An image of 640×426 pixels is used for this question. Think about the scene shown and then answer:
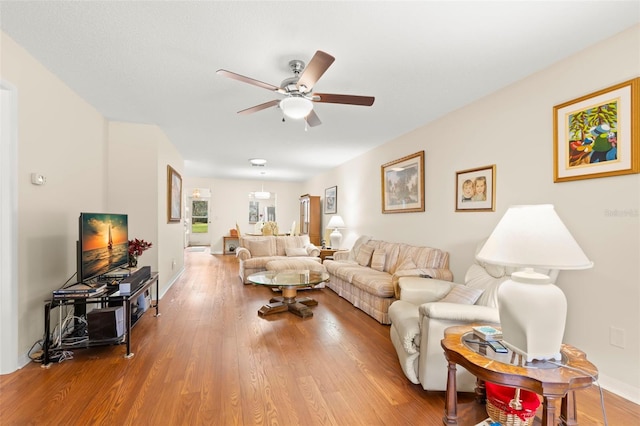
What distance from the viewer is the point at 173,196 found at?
5121 millimetres

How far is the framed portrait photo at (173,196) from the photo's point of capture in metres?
4.85

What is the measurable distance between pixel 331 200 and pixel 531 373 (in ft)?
21.2

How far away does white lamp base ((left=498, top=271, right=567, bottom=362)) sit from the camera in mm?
1373

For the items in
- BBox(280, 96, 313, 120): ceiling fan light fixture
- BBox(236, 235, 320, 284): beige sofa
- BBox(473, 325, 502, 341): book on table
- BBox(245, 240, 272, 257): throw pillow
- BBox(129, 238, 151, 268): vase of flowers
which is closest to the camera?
BBox(473, 325, 502, 341): book on table

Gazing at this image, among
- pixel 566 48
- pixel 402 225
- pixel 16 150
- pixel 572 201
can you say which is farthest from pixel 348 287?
pixel 16 150

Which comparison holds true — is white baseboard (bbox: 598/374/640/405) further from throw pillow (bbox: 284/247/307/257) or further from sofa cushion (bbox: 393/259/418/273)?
throw pillow (bbox: 284/247/307/257)

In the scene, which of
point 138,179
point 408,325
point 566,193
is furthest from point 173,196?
point 566,193

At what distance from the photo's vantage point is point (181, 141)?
5.08m

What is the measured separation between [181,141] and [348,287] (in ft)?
12.2

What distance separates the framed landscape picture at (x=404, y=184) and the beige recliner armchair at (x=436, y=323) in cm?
188

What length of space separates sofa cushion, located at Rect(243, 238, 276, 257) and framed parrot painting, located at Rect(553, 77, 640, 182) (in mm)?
4825

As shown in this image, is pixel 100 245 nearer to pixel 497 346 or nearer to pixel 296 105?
pixel 296 105

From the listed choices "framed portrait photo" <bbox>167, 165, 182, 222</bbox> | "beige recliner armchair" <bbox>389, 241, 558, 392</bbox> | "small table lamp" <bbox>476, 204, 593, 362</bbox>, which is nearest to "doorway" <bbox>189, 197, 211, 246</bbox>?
"framed portrait photo" <bbox>167, 165, 182, 222</bbox>

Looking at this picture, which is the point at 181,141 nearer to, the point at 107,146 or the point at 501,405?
the point at 107,146
